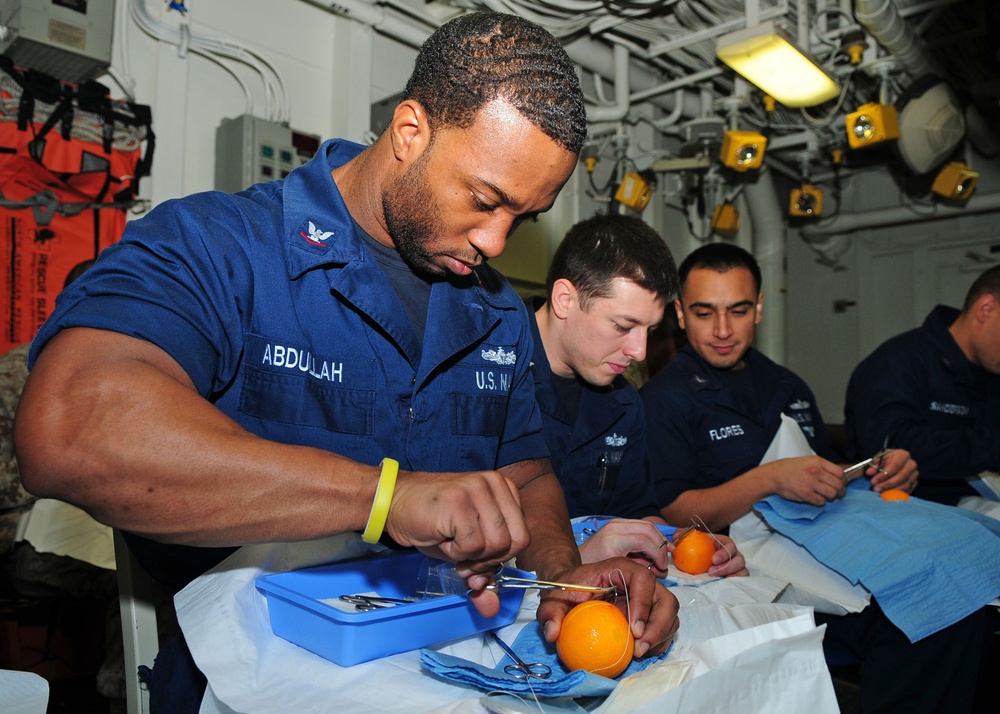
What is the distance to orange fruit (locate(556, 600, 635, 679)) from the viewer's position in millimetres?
1063

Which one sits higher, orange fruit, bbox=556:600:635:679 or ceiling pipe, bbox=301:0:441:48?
ceiling pipe, bbox=301:0:441:48

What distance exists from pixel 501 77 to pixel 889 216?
7.62 m

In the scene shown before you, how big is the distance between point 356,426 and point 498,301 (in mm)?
473

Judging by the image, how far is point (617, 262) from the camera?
2.25 metres

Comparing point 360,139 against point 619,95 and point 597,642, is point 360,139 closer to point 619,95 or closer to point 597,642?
point 619,95

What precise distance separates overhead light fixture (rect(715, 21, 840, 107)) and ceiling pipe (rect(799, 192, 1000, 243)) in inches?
119

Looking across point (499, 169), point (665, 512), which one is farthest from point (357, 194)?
point (665, 512)

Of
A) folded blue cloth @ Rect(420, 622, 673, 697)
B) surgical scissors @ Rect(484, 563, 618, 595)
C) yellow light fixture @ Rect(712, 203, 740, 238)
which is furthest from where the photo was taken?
yellow light fixture @ Rect(712, 203, 740, 238)

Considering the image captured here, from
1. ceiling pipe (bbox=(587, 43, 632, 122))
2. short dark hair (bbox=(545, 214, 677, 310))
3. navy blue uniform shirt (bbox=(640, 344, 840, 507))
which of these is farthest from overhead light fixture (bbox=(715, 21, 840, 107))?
short dark hair (bbox=(545, 214, 677, 310))

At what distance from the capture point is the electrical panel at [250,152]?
3869 mm

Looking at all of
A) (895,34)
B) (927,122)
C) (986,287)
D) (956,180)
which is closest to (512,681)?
(986,287)

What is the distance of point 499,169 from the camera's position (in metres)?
1.27

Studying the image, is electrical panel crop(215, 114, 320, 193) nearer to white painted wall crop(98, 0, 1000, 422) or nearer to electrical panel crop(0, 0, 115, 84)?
white painted wall crop(98, 0, 1000, 422)

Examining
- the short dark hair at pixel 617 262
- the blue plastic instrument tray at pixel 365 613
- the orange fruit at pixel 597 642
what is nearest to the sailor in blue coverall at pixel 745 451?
the short dark hair at pixel 617 262
